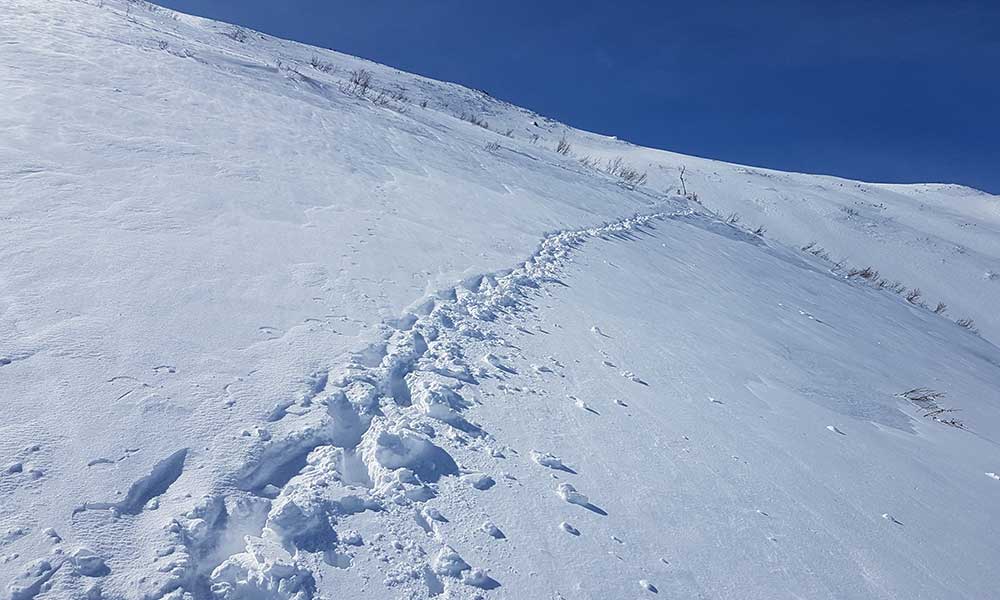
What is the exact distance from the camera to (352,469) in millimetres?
2061

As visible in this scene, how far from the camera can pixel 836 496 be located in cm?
264

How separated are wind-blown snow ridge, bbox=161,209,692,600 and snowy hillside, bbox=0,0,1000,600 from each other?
1cm

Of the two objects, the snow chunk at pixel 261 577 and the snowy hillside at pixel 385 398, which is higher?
the snowy hillside at pixel 385 398

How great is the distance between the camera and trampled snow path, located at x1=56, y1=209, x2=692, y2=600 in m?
1.55

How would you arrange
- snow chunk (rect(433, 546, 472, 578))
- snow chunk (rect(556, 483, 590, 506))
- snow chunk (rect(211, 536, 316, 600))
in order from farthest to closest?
snow chunk (rect(556, 483, 590, 506)) < snow chunk (rect(433, 546, 472, 578)) < snow chunk (rect(211, 536, 316, 600))

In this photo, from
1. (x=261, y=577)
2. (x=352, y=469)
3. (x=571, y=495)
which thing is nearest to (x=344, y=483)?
(x=352, y=469)

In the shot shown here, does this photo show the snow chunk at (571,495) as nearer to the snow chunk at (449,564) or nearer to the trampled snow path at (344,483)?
the trampled snow path at (344,483)

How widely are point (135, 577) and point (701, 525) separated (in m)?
1.82

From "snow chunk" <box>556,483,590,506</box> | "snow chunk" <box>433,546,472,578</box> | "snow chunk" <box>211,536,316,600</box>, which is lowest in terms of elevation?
"snow chunk" <box>211,536,316,600</box>

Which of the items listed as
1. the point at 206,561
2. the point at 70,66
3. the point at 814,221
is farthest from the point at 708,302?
Result: the point at 814,221

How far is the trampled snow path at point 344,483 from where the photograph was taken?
5.07 feet

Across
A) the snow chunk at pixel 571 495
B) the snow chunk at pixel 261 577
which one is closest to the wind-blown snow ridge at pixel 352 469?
the snow chunk at pixel 261 577

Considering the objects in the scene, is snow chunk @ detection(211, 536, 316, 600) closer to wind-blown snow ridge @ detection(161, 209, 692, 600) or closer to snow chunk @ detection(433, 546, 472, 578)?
wind-blown snow ridge @ detection(161, 209, 692, 600)

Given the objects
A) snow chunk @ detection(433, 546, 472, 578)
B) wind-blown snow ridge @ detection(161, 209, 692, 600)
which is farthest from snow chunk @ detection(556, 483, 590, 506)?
snow chunk @ detection(433, 546, 472, 578)
